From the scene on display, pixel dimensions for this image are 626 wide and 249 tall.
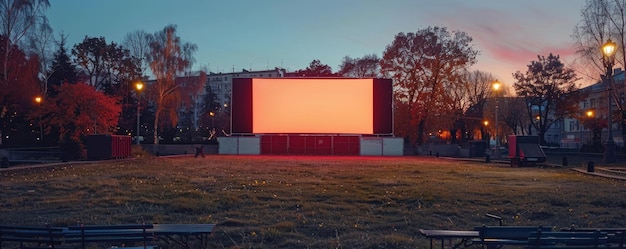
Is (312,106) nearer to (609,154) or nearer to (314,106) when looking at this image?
(314,106)

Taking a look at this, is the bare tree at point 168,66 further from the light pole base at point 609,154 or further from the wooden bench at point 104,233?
the wooden bench at point 104,233

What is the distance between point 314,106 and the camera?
45.1 meters

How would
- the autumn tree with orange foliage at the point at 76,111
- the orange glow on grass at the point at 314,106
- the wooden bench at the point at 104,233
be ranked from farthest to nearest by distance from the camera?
1. the orange glow on grass at the point at 314,106
2. the autumn tree with orange foliage at the point at 76,111
3. the wooden bench at the point at 104,233

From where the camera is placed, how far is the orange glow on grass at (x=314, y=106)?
44.8 meters

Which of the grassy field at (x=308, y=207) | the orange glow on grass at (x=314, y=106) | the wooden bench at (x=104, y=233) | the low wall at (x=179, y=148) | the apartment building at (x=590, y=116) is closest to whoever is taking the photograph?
the wooden bench at (x=104, y=233)

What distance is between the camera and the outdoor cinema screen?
44.9 meters

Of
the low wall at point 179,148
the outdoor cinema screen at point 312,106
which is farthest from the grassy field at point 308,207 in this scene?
the low wall at point 179,148

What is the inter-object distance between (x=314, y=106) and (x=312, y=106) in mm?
158

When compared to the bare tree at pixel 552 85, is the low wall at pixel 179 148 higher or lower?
lower

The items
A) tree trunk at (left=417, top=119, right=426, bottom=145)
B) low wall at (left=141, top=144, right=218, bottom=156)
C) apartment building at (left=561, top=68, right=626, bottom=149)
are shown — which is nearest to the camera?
low wall at (left=141, top=144, right=218, bottom=156)

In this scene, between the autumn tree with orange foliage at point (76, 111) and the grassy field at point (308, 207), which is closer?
the grassy field at point (308, 207)

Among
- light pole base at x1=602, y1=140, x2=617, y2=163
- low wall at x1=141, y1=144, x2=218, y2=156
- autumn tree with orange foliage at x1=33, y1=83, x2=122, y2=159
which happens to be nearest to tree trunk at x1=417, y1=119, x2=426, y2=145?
low wall at x1=141, y1=144, x2=218, y2=156

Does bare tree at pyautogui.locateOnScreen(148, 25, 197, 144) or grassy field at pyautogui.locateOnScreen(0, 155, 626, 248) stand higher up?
bare tree at pyautogui.locateOnScreen(148, 25, 197, 144)

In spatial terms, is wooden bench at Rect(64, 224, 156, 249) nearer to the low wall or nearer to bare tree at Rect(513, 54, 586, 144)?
the low wall
